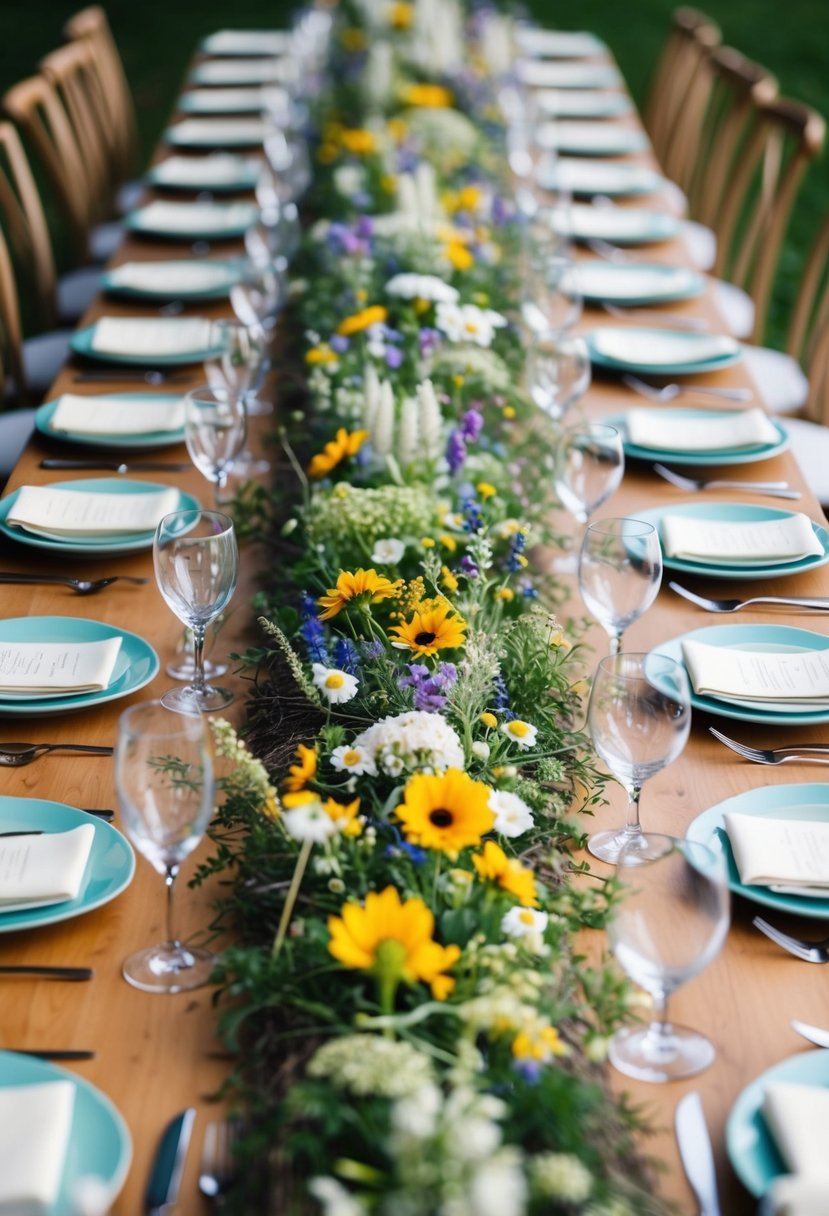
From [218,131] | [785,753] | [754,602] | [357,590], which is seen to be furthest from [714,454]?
[218,131]

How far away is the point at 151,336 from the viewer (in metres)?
2.64

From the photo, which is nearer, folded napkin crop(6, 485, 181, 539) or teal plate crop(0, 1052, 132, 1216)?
teal plate crop(0, 1052, 132, 1216)

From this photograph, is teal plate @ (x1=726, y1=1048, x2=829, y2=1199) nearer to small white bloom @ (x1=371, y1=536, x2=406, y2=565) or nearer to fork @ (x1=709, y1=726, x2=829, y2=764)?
fork @ (x1=709, y1=726, x2=829, y2=764)

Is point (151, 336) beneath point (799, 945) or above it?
beneath

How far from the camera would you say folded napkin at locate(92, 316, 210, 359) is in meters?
2.59

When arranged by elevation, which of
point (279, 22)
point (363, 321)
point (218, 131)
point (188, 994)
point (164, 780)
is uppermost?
point (164, 780)

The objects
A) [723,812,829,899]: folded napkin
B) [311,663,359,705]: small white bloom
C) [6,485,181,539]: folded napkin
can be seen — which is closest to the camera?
[723,812,829,899]: folded napkin

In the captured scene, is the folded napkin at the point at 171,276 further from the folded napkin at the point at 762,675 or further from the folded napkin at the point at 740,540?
the folded napkin at the point at 762,675

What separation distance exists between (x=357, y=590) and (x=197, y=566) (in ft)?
0.59

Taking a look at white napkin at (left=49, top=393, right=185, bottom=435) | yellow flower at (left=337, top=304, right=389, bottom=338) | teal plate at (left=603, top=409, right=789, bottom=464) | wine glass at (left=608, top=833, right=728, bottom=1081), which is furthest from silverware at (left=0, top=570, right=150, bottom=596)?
wine glass at (left=608, top=833, right=728, bottom=1081)

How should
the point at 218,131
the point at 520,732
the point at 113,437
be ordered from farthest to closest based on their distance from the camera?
the point at 218,131, the point at 113,437, the point at 520,732

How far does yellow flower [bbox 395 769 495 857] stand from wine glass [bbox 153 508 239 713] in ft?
1.37

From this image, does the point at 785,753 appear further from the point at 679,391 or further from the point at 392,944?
the point at 679,391

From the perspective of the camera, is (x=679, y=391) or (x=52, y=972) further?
(x=679, y=391)
